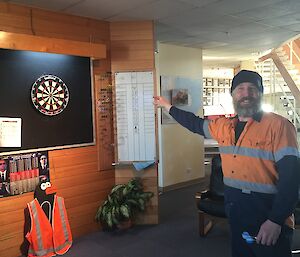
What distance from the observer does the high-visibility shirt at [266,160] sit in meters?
1.55

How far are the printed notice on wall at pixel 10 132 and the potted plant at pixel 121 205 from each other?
126 cm

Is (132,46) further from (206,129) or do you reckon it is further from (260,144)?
(260,144)

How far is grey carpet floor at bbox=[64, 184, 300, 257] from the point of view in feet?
10.8

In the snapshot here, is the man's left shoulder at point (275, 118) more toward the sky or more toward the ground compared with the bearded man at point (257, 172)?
more toward the sky

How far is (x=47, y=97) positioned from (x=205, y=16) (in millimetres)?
2171

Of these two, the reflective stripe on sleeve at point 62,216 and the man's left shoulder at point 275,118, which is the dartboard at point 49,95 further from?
the man's left shoulder at point 275,118

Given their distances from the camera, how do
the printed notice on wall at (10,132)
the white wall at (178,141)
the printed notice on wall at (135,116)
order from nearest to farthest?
1. the printed notice on wall at (10,132)
2. the printed notice on wall at (135,116)
3. the white wall at (178,141)

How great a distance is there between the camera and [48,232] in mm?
3303

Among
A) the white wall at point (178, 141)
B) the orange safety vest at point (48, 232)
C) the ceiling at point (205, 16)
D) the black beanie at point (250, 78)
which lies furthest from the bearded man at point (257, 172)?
the white wall at point (178, 141)

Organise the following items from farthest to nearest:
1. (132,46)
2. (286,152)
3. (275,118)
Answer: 1. (132,46)
2. (275,118)
3. (286,152)

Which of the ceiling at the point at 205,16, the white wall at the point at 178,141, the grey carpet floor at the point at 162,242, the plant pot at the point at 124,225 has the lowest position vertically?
the grey carpet floor at the point at 162,242

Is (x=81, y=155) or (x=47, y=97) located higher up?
(x=47, y=97)

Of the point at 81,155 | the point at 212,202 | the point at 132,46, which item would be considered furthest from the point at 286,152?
the point at 132,46

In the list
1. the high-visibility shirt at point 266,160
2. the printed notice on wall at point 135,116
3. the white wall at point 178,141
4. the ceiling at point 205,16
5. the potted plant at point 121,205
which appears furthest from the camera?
the white wall at point 178,141
